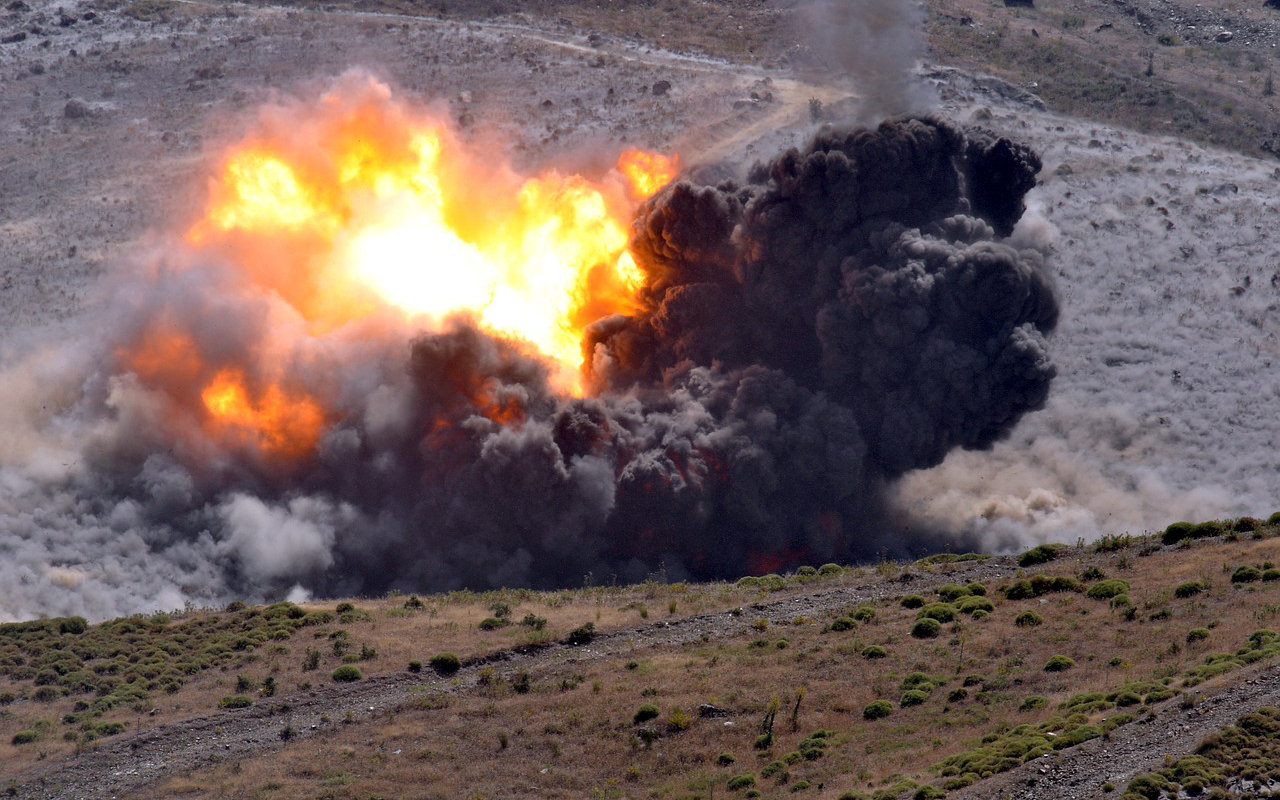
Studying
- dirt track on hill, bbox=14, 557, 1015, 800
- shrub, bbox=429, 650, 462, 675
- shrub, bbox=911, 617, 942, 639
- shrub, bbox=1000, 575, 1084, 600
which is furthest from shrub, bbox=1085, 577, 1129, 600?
shrub, bbox=429, 650, 462, 675

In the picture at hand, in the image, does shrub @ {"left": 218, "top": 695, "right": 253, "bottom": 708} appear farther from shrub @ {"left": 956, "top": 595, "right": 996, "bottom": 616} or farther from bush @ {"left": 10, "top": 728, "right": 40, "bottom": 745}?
shrub @ {"left": 956, "top": 595, "right": 996, "bottom": 616}

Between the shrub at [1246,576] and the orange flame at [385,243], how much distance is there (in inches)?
1701

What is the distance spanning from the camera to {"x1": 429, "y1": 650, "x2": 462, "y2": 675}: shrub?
64.7m

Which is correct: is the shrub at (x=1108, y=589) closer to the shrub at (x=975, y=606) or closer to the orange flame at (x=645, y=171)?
the shrub at (x=975, y=606)

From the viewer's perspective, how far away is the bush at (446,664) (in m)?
64.7

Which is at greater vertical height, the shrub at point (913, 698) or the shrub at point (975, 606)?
the shrub at point (913, 698)

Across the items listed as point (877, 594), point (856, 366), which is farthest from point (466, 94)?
point (877, 594)

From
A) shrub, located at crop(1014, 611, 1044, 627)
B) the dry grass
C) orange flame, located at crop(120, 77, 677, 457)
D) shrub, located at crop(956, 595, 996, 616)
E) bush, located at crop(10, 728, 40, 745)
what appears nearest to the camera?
the dry grass

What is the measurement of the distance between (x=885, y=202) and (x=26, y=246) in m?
66.4

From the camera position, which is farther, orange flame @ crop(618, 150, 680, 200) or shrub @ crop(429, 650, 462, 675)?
orange flame @ crop(618, 150, 680, 200)

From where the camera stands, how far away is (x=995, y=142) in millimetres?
95625

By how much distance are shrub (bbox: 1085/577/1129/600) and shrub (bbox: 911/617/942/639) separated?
20.0ft

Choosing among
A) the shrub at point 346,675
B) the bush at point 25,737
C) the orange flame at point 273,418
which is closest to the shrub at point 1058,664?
the shrub at point 346,675

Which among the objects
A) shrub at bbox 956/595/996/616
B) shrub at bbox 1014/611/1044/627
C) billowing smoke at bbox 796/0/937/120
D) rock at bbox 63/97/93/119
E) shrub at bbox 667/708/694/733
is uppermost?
billowing smoke at bbox 796/0/937/120
